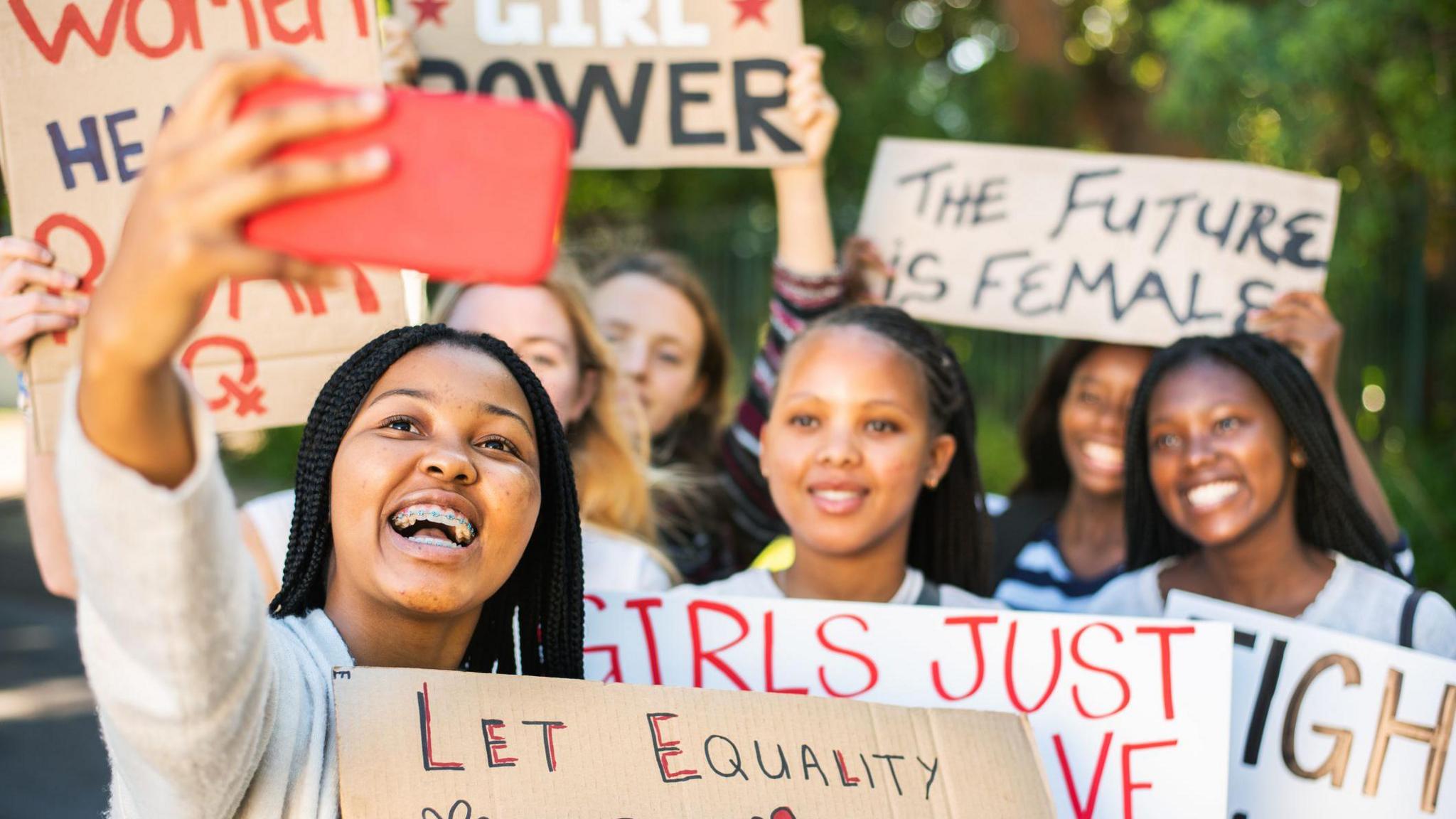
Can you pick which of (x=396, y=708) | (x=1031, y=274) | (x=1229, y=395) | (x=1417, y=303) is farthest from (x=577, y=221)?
(x=396, y=708)

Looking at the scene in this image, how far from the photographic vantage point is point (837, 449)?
8.75 feet

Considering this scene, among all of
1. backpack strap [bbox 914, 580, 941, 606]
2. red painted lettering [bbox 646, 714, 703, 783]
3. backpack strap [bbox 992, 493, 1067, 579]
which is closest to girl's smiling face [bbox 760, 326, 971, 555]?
backpack strap [bbox 914, 580, 941, 606]

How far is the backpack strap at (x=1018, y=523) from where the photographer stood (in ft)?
11.7

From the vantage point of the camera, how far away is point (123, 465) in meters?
1.18

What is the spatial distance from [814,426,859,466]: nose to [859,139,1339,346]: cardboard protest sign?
38.6 inches

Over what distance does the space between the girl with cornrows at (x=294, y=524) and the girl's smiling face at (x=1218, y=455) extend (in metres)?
1.46

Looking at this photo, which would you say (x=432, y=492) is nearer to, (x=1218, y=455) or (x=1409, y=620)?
(x=1218, y=455)

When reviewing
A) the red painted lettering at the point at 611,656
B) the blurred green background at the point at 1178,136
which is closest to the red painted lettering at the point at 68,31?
the red painted lettering at the point at 611,656

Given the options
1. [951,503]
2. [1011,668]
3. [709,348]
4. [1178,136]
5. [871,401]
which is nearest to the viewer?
[1011,668]

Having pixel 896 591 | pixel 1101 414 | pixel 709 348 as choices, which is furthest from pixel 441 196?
pixel 709 348

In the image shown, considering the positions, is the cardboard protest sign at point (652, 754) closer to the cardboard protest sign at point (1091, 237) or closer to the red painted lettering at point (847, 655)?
the red painted lettering at point (847, 655)

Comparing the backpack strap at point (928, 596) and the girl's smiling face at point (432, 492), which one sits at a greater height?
the girl's smiling face at point (432, 492)

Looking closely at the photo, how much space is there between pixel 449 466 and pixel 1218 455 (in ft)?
5.90

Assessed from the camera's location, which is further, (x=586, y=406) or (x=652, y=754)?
(x=586, y=406)
